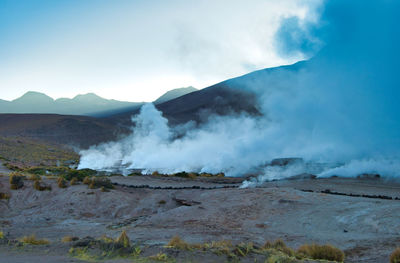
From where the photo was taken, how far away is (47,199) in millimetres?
21547

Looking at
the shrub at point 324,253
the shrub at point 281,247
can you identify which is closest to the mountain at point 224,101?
the shrub at point 281,247

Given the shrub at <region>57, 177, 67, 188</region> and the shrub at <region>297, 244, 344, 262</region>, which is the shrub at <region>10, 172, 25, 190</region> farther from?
the shrub at <region>297, 244, 344, 262</region>

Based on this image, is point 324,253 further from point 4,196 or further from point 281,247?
point 4,196

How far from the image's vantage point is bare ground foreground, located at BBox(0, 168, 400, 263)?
34.7 feet

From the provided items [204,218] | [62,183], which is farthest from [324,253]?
[62,183]

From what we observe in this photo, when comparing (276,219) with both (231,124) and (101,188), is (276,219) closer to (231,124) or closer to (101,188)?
(101,188)

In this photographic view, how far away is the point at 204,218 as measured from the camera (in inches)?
658

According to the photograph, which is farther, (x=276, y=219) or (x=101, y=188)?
(x=101, y=188)

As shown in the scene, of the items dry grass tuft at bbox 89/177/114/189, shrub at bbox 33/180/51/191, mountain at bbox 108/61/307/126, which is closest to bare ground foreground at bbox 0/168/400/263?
shrub at bbox 33/180/51/191

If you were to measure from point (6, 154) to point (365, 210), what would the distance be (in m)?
59.6

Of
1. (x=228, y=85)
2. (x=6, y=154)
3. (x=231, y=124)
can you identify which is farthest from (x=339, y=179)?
(x=228, y=85)

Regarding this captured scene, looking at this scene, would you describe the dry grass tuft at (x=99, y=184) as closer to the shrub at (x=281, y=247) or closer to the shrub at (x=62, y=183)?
the shrub at (x=62, y=183)

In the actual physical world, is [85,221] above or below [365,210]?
below

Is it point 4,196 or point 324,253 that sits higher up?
point 324,253
